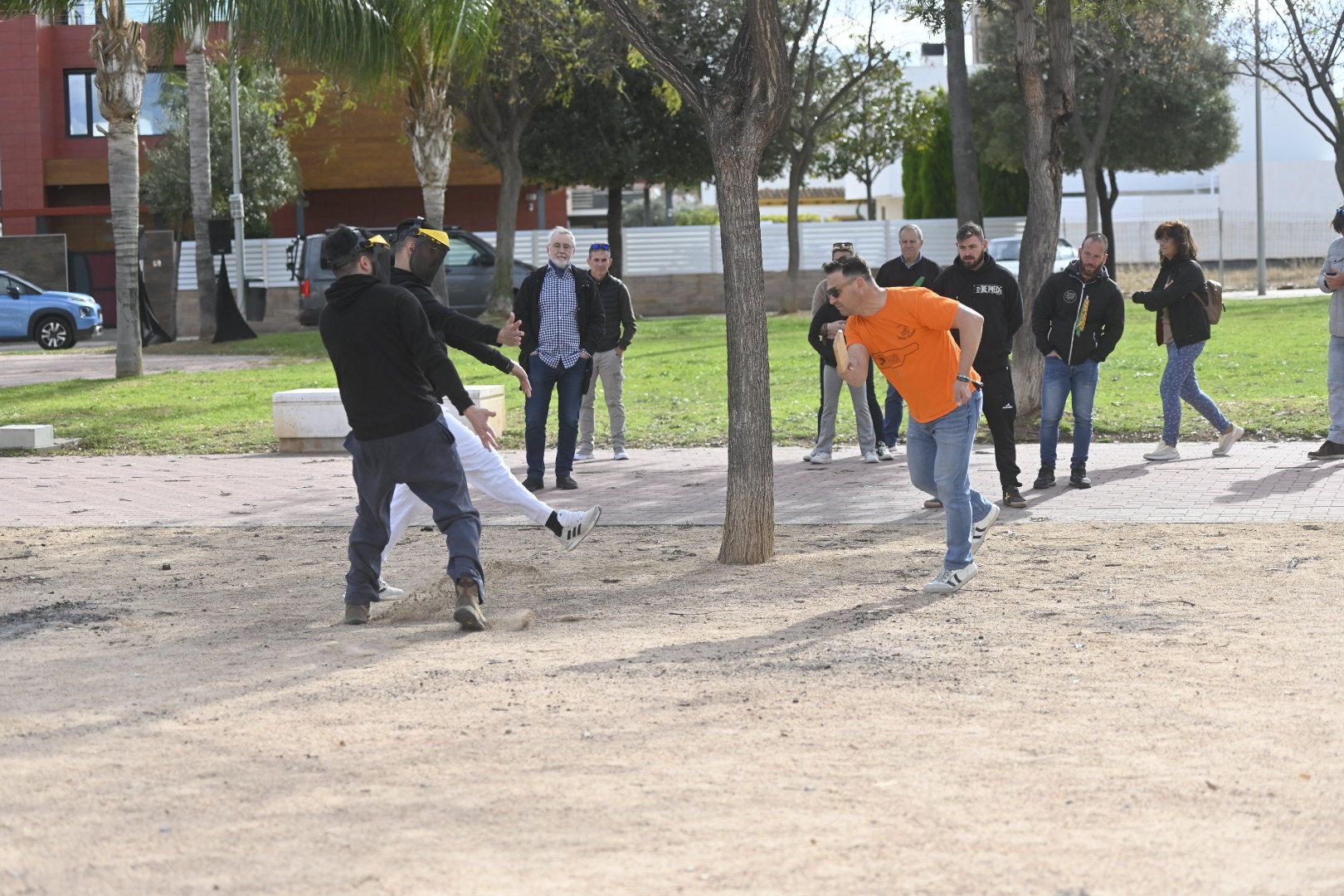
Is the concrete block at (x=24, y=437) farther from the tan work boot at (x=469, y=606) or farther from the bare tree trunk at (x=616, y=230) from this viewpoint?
the bare tree trunk at (x=616, y=230)

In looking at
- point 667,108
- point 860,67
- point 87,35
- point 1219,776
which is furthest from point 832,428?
point 87,35

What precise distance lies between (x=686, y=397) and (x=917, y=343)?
1009 centimetres

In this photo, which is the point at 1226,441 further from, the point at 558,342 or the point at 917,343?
the point at 917,343

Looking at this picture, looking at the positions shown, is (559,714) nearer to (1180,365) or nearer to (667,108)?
(1180,365)

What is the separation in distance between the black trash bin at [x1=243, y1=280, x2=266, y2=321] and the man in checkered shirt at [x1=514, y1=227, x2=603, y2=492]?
72.9ft

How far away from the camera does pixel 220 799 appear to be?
4.45 meters

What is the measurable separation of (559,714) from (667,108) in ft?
96.1

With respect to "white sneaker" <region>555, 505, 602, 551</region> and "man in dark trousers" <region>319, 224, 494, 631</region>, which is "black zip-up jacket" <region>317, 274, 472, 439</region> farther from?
"white sneaker" <region>555, 505, 602, 551</region>

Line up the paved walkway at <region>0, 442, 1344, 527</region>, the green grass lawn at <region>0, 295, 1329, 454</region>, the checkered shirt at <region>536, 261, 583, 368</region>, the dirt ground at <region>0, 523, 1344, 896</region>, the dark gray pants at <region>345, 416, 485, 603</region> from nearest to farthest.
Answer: the dirt ground at <region>0, 523, 1344, 896</region> → the dark gray pants at <region>345, 416, 485, 603</region> → the paved walkway at <region>0, 442, 1344, 527</region> → the checkered shirt at <region>536, 261, 583, 368</region> → the green grass lawn at <region>0, 295, 1329, 454</region>

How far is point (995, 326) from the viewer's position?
1004 cm

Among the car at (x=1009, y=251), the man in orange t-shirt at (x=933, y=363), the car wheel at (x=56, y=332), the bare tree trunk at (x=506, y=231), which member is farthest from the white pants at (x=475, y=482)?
the car at (x=1009, y=251)

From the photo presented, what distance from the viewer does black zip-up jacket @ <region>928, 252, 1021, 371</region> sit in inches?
396

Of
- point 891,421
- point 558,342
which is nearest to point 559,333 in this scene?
point 558,342

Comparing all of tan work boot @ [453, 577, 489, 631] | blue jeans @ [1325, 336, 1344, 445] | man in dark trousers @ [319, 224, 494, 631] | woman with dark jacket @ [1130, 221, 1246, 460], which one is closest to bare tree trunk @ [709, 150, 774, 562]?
man in dark trousers @ [319, 224, 494, 631]
